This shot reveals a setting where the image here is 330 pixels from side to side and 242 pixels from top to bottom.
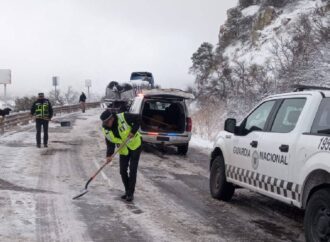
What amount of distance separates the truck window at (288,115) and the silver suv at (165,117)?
7953mm

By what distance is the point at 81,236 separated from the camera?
6199mm

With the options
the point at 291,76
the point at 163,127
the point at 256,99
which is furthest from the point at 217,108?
the point at 163,127

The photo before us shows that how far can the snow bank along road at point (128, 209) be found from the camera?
252 inches

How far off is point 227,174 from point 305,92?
224cm

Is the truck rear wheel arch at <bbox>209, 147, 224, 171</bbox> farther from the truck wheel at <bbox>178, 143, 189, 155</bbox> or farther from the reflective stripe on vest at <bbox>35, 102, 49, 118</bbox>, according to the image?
the reflective stripe on vest at <bbox>35, 102, 49, 118</bbox>

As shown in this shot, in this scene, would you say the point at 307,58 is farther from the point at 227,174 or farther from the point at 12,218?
the point at 12,218

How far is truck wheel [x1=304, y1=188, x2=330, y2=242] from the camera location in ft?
17.3

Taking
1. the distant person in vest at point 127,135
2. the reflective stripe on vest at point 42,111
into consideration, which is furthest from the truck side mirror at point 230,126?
the reflective stripe on vest at point 42,111

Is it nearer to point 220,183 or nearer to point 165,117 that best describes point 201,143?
point 165,117

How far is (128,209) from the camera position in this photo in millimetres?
7723

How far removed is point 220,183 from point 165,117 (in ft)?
26.6

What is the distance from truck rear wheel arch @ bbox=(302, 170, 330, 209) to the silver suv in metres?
9.09

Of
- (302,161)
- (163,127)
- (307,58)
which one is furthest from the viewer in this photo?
(307,58)

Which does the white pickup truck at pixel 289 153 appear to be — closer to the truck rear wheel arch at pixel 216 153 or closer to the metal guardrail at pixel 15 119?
the truck rear wheel arch at pixel 216 153
